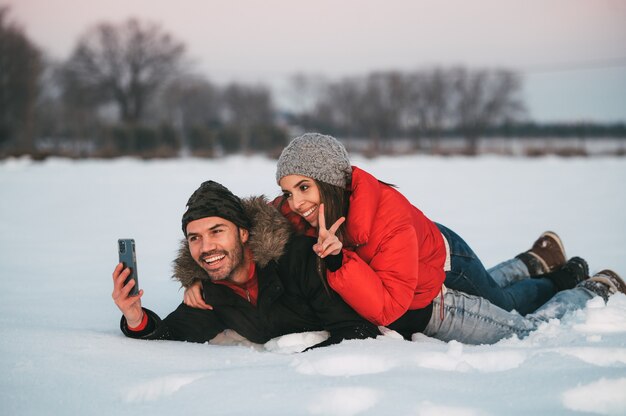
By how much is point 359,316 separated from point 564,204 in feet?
22.4

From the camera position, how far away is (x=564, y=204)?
839 centimetres

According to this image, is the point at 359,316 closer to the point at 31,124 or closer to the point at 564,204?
the point at 564,204

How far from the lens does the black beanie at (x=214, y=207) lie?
104 inches

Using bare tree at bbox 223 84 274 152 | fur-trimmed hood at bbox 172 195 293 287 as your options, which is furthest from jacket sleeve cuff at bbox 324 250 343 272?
bare tree at bbox 223 84 274 152

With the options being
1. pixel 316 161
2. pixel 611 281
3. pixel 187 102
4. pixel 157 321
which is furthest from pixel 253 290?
pixel 187 102

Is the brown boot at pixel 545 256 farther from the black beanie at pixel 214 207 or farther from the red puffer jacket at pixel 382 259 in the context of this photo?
the black beanie at pixel 214 207

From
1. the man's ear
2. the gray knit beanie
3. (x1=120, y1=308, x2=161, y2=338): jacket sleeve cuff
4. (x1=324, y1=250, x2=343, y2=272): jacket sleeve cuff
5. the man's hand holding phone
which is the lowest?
(x1=120, y1=308, x2=161, y2=338): jacket sleeve cuff

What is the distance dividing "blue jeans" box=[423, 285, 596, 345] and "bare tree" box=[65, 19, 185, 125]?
33.8 metres

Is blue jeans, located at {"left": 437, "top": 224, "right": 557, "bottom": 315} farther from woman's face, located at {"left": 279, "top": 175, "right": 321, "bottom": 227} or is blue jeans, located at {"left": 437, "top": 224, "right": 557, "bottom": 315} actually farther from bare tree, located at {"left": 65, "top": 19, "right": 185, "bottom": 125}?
bare tree, located at {"left": 65, "top": 19, "right": 185, "bottom": 125}

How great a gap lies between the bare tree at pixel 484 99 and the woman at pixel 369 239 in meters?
33.8

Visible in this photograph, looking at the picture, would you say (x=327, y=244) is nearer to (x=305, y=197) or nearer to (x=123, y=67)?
(x=305, y=197)

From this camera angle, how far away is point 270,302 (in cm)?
266

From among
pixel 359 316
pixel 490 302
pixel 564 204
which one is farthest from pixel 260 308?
pixel 564 204

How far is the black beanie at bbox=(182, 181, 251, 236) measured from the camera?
264 centimetres
